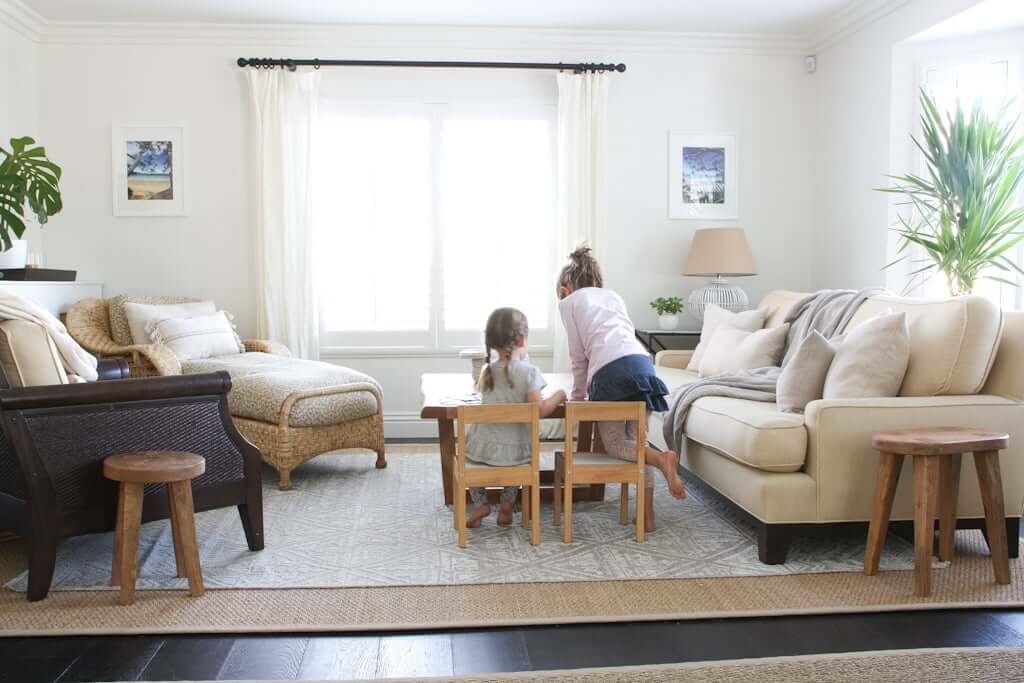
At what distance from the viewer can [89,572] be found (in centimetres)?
300

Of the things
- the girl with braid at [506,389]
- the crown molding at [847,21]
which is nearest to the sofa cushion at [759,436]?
the girl with braid at [506,389]

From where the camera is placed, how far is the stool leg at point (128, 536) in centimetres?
269

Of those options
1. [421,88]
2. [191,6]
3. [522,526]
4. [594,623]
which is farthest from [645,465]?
[191,6]

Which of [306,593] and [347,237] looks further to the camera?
[347,237]

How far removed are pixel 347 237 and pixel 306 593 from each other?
3.50 m

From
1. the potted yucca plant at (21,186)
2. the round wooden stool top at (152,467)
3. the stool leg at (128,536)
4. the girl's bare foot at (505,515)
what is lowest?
the girl's bare foot at (505,515)

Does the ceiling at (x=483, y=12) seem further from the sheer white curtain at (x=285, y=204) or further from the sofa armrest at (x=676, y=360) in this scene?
the sofa armrest at (x=676, y=360)

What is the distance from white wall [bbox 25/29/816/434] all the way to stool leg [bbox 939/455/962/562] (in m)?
3.23

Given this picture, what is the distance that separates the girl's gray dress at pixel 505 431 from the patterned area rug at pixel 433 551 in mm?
336

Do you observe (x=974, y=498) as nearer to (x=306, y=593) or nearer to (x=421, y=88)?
(x=306, y=593)

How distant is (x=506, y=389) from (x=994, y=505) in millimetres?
1708

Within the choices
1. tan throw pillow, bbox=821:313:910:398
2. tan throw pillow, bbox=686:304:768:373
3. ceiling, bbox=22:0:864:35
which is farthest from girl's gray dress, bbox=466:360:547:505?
ceiling, bbox=22:0:864:35

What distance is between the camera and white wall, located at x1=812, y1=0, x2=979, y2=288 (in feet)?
16.8

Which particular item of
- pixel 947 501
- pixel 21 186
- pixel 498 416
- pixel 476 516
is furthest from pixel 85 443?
pixel 947 501
